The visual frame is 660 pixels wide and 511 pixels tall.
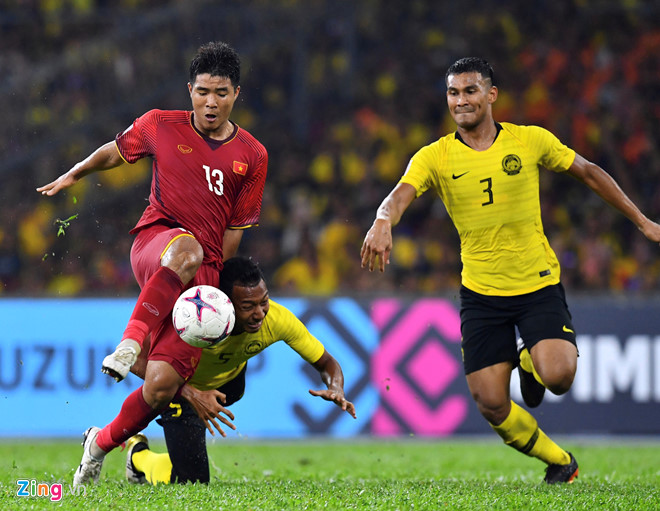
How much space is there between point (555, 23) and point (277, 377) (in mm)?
8325

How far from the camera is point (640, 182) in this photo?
14.0 meters

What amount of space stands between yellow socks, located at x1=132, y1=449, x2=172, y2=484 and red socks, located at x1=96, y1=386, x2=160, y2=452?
0.68 meters

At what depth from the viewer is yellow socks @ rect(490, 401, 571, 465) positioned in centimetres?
685

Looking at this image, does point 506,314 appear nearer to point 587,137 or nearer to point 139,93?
point 587,137

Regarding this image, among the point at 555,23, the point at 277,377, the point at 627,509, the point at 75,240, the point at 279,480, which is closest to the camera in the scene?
the point at 627,509

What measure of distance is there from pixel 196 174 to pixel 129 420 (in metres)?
1.65

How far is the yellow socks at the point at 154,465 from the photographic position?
6.77 metres

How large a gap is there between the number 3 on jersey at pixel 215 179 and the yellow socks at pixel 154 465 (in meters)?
1.86

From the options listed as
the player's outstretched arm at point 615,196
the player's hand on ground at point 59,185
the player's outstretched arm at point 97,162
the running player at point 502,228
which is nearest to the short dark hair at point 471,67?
the running player at point 502,228

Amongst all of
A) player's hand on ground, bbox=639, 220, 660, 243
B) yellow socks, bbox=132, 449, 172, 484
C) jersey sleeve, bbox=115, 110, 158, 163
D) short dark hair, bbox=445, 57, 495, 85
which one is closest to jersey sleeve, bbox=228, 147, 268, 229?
jersey sleeve, bbox=115, 110, 158, 163

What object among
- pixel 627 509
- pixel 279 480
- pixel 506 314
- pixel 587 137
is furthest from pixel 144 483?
pixel 587 137

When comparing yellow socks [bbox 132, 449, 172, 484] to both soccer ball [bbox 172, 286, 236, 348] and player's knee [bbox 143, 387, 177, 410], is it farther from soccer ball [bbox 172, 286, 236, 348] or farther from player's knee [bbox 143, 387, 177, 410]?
soccer ball [bbox 172, 286, 236, 348]

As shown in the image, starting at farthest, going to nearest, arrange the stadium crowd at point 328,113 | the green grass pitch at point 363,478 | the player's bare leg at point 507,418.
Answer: the stadium crowd at point 328,113 → the player's bare leg at point 507,418 → the green grass pitch at point 363,478

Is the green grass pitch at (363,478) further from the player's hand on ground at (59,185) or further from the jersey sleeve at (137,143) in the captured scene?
the jersey sleeve at (137,143)
